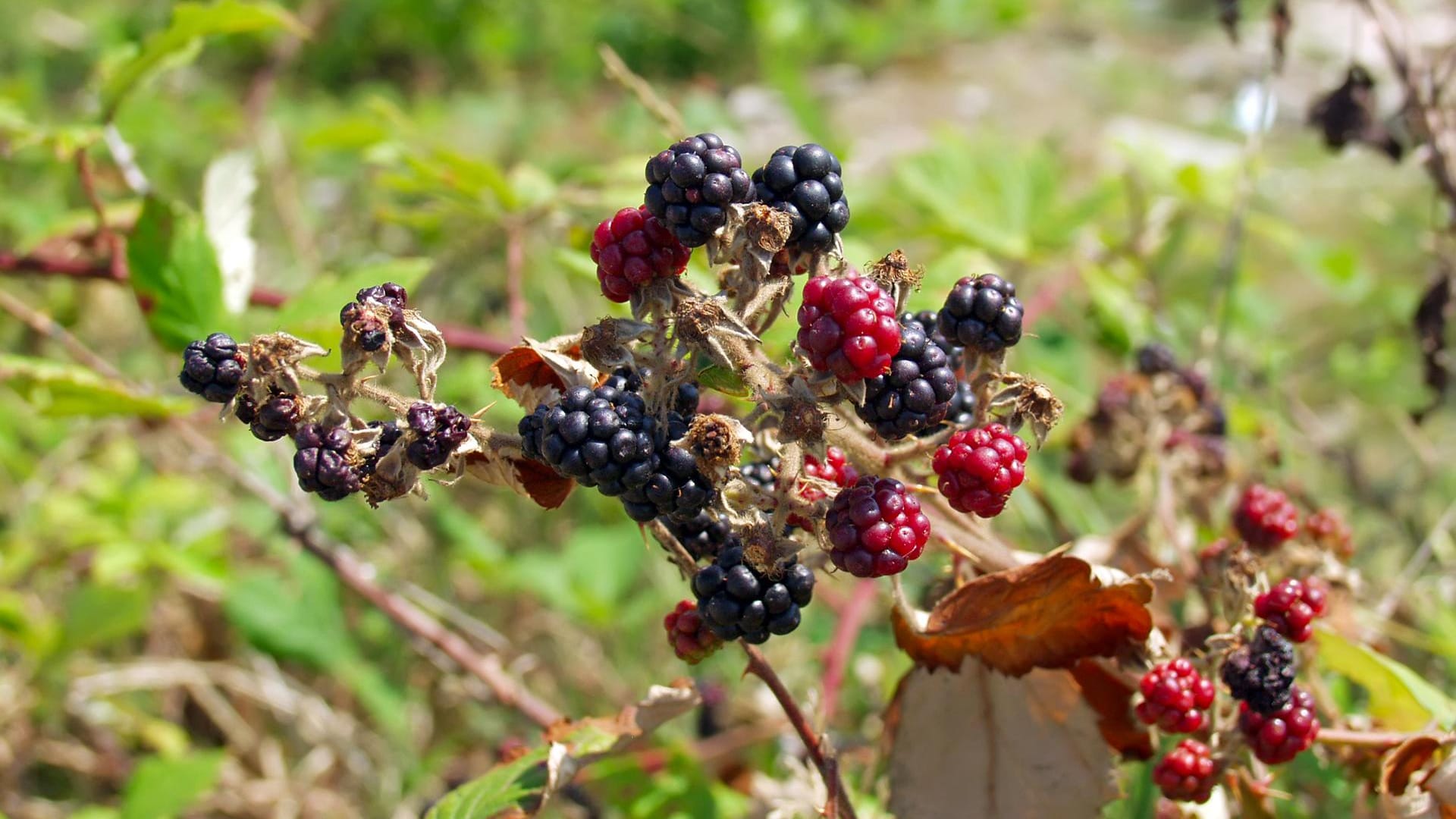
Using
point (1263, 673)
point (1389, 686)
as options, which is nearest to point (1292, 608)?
point (1263, 673)

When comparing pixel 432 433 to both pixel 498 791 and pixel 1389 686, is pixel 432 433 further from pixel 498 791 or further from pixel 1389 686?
pixel 1389 686

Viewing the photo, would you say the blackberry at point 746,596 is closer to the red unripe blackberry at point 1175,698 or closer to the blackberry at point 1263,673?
the red unripe blackberry at point 1175,698

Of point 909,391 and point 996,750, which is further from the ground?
point 909,391

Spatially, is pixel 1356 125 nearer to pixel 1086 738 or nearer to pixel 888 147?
pixel 1086 738

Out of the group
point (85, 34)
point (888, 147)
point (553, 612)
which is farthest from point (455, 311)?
point (85, 34)

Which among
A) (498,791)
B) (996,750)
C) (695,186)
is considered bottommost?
(498,791)

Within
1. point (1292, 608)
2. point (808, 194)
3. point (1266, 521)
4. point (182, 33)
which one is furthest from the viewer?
point (182, 33)

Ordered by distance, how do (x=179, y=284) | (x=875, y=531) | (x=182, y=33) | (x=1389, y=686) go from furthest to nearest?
(x=182, y=33), (x=179, y=284), (x=1389, y=686), (x=875, y=531)

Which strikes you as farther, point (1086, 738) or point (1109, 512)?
point (1109, 512)
